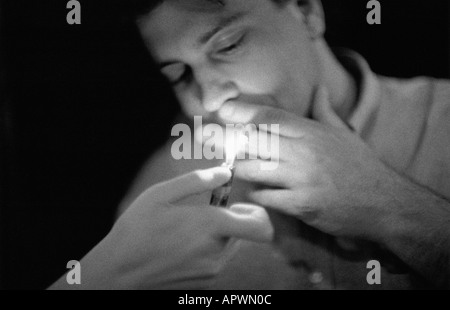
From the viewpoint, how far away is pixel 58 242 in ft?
5.16

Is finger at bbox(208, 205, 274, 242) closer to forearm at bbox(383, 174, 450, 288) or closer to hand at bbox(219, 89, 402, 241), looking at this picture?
hand at bbox(219, 89, 402, 241)

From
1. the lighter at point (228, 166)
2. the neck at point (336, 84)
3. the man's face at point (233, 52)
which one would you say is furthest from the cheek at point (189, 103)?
the neck at point (336, 84)

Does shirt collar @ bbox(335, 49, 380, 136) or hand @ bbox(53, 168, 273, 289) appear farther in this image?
shirt collar @ bbox(335, 49, 380, 136)

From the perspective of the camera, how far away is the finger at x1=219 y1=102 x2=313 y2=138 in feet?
4.94

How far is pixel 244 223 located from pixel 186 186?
0.17m

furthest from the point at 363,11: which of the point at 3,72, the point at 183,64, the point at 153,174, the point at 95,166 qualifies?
the point at 3,72

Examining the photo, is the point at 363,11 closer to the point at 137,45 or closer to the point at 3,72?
the point at 137,45

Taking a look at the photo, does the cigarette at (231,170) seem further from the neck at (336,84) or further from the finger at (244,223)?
the neck at (336,84)

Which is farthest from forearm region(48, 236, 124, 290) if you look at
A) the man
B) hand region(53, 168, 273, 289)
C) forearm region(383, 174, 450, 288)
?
forearm region(383, 174, 450, 288)

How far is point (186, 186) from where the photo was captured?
1426 mm

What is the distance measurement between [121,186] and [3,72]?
0.46m

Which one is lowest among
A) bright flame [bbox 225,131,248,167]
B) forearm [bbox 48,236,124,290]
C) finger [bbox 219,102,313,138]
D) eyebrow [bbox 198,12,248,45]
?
forearm [bbox 48,236,124,290]

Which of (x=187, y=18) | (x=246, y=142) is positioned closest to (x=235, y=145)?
(x=246, y=142)

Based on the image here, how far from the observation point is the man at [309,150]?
1494 millimetres
